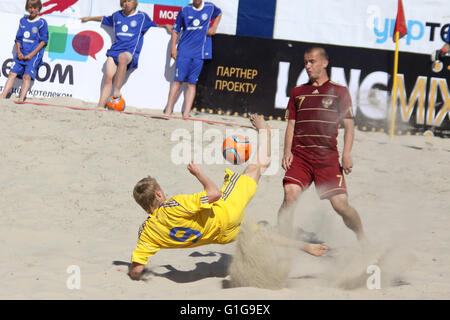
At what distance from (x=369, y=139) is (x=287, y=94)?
1548 millimetres

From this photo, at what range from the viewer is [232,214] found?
15.7 ft

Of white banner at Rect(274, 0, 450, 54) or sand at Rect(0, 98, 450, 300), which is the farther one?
white banner at Rect(274, 0, 450, 54)

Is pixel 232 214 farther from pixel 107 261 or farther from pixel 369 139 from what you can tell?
pixel 369 139

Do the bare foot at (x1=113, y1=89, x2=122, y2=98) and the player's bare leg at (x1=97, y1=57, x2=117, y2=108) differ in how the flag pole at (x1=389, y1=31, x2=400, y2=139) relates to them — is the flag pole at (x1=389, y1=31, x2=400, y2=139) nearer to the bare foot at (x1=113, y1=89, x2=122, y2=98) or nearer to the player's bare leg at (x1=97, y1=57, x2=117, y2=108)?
the bare foot at (x1=113, y1=89, x2=122, y2=98)

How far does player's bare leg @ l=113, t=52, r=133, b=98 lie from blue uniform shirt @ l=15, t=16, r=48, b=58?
4.18 ft

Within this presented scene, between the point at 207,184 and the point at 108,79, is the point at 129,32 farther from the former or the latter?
the point at 207,184

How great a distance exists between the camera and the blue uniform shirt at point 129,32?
9875 mm

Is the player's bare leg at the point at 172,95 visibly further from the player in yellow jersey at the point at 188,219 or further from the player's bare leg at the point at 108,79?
the player in yellow jersey at the point at 188,219

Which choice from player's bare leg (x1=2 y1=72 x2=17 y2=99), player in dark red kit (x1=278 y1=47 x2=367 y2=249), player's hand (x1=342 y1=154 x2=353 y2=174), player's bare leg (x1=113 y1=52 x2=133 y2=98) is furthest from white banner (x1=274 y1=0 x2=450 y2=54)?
player's hand (x1=342 y1=154 x2=353 y2=174)

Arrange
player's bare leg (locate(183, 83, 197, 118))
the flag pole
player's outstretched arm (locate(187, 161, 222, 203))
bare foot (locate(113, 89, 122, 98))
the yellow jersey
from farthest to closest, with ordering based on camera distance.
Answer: bare foot (locate(113, 89, 122, 98)) < player's bare leg (locate(183, 83, 197, 118)) < the flag pole < the yellow jersey < player's outstretched arm (locate(187, 161, 222, 203))

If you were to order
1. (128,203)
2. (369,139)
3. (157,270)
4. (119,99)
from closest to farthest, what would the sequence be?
(157,270) < (128,203) < (369,139) < (119,99)

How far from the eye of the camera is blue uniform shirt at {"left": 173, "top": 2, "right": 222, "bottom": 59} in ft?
32.0

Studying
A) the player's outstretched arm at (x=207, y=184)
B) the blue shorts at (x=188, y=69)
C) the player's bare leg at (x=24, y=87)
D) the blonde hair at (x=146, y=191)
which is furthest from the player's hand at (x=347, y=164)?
the player's bare leg at (x=24, y=87)
